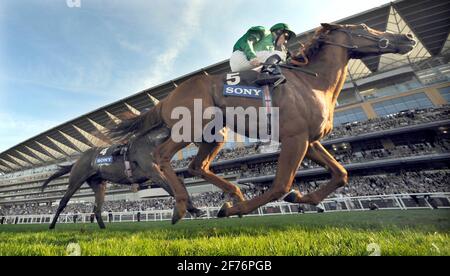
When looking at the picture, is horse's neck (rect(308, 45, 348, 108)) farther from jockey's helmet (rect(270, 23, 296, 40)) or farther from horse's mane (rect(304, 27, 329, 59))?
jockey's helmet (rect(270, 23, 296, 40))

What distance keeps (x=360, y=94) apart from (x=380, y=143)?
1003 cm

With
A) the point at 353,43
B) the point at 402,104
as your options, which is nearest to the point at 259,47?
the point at 353,43

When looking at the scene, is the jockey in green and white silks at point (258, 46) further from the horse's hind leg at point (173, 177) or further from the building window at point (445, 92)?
the building window at point (445, 92)

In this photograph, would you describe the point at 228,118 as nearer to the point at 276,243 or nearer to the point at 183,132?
the point at 183,132

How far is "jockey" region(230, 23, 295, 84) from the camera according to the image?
325cm

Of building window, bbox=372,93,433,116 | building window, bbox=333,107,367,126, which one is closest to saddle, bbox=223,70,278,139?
building window, bbox=333,107,367,126

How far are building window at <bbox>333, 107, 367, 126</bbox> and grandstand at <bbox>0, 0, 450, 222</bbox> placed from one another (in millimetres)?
108

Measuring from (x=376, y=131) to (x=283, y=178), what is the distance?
23.7 metres

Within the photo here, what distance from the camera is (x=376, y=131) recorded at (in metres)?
21.8

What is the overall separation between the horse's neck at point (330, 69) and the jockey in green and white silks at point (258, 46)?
49cm

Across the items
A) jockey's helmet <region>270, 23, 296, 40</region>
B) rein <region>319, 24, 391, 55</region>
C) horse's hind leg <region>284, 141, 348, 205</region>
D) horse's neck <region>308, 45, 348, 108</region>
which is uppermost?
jockey's helmet <region>270, 23, 296, 40</region>

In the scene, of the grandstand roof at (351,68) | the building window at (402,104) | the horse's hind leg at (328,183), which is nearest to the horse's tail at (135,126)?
the grandstand roof at (351,68)

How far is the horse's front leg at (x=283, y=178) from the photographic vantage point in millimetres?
2402

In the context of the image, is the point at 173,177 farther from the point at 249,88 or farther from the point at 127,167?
the point at 127,167
